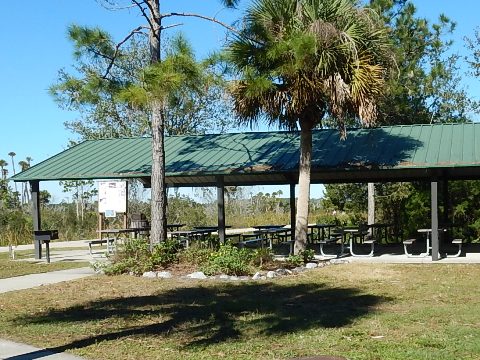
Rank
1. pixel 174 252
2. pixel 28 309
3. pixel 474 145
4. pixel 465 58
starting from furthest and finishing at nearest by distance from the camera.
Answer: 1. pixel 465 58
2. pixel 474 145
3. pixel 174 252
4. pixel 28 309

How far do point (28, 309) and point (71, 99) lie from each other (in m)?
4.97

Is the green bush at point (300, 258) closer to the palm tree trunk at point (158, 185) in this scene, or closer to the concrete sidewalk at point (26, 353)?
the palm tree trunk at point (158, 185)

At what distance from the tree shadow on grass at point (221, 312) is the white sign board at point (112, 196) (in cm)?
860

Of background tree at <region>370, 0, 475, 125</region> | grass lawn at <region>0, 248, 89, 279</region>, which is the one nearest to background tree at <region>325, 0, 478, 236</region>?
background tree at <region>370, 0, 475, 125</region>

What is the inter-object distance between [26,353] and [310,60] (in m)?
8.81

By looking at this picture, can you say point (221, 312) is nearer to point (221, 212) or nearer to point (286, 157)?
Result: point (221, 212)

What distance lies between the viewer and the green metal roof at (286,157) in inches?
601

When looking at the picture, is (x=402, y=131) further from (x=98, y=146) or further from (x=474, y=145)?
(x=98, y=146)

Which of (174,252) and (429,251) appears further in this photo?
(429,251)

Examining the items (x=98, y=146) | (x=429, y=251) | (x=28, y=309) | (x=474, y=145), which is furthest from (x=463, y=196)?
(x=28, y=309)

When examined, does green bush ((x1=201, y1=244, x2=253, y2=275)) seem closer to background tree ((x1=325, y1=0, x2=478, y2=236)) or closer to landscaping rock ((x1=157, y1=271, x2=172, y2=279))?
landscaping rock ((x1=157, y1=271, x2=172, y2=279))

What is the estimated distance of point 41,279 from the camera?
1382 cm

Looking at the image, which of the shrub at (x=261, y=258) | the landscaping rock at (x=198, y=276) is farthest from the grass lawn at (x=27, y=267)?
the shrub at (x=261, y=258)

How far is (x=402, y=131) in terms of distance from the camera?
17516 millimetres
